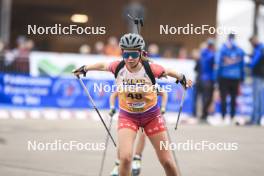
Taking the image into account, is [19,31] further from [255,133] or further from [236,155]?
[236,155]

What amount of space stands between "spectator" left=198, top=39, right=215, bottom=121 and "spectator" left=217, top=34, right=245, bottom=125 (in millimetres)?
826

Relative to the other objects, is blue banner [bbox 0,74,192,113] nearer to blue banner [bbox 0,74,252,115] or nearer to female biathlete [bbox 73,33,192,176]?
blue banner [bbox 0,74,252,115]

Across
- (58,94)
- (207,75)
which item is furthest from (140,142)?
(58,94)

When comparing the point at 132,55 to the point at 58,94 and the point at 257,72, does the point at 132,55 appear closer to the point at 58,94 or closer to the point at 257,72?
the point at 257,72

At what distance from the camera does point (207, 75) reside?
1662 cm

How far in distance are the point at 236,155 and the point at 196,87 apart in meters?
6.83

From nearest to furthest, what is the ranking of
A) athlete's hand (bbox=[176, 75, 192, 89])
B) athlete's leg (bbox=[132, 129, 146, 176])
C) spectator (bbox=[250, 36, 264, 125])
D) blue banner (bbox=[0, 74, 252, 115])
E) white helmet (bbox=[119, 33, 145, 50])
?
1. white helmet (bbox=[119, 33, 145, 50])
2. athlete's hand (bbox=[176, 75, 192, 89])
3. athlete's leg (bbox=[132, 129, 146, 176])
4. spectator (bbox=[250, 36, 264, 125])
5. blue banner (bbox=[0, 74, 252, 115])

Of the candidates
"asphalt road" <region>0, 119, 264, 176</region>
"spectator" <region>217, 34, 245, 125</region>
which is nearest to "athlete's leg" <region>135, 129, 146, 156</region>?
"asphalt road" <region>0, 119, 264, 176</region>

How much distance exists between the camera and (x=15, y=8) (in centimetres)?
3167

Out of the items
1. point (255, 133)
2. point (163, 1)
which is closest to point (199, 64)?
point (255, 133)

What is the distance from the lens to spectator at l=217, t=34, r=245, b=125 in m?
15.4

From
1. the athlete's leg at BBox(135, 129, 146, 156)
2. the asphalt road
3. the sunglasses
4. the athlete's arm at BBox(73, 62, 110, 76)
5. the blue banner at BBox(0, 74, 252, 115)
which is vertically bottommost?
the asphalt road

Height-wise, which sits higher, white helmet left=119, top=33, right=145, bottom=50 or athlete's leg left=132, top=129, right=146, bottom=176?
white helmet left=119, top=33, right=145, bottom=50

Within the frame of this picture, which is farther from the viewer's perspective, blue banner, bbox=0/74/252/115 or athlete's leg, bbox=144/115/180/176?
blue banner, bbox=0/74/252/115
